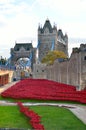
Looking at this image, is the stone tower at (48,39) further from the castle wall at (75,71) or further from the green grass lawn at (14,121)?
the green grass lawn at (14,121)

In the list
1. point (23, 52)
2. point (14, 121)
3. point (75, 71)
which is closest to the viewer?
point (14, 121)

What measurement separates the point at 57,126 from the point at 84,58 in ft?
57.9

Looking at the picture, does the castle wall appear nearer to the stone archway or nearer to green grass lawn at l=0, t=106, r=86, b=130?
green grass lawn at l=0, t=106, r=86, b=130

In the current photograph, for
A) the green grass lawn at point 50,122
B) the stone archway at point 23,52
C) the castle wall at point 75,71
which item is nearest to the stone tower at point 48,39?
the stone archway at point 23,52

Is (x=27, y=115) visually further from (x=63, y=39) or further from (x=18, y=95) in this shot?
(x=63, y=39)

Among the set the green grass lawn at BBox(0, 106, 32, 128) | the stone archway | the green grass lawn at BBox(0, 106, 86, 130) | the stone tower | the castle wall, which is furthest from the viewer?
the stone tower

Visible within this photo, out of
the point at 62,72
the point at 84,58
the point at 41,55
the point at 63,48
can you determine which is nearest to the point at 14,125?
the point at 84,58

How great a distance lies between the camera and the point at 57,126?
13727mm

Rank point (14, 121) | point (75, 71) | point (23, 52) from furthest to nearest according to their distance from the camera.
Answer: point (23, 52)
point (75, 71)
point (14, 121)

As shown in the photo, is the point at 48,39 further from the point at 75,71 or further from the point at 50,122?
the point at 50,122

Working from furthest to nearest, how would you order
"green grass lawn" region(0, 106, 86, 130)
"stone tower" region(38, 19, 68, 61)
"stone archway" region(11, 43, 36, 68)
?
"stone tower" region(38, 19, 68, 61), "stone archway" region(11, 43, 36, 68), "green grass lawn" region(0, 106, 86, 130)

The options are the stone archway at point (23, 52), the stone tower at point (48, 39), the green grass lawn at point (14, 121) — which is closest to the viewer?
the green grass lawn at point (14, 121)

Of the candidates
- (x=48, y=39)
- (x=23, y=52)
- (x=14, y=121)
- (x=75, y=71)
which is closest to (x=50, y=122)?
(x=14, y=121)

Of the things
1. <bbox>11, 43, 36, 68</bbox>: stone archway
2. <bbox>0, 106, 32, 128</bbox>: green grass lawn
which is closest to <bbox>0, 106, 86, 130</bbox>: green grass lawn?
<bbox>0, 106, 32, 128</bbox>: green grass lawn
